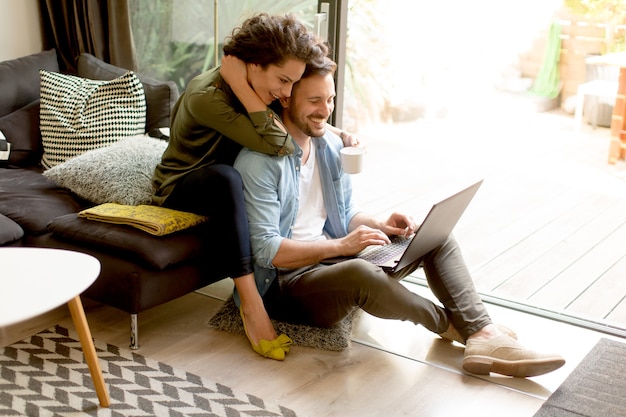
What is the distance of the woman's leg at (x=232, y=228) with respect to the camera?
282 cm

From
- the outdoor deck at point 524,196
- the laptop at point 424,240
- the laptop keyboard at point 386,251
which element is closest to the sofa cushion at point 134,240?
the laptop at point 424,240

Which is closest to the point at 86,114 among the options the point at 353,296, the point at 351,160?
the point at 351,160

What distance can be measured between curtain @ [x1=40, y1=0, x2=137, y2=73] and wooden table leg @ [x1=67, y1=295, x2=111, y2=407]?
6.88 ft

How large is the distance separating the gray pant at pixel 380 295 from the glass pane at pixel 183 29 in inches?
56.0

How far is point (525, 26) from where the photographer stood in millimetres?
3508

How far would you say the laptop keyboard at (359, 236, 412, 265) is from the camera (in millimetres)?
2898

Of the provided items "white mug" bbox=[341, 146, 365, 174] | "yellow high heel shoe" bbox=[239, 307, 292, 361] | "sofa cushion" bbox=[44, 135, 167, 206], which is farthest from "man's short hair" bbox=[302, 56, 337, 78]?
"yellow high heel shoe" bbox=[239, 307, 292, 361]

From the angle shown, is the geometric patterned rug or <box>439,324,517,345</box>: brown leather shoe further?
<box>439,324,517,345</box>: brown leather shoe

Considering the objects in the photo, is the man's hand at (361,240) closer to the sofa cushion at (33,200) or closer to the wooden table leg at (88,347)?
the wooden table leg at (88,347)

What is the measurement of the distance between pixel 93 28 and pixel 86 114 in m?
0.75

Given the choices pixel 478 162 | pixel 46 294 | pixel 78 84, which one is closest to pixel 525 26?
pixel 478 162

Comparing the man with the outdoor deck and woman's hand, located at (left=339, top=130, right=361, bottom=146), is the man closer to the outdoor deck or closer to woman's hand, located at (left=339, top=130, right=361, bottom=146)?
woman's hand, located at (left=339, top=130, right=361, bottom=146)

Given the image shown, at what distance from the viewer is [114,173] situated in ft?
10.6

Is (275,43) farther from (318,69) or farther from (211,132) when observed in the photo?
(211,132)
